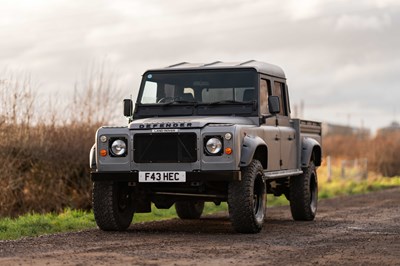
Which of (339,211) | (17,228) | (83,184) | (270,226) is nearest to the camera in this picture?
(17,228)

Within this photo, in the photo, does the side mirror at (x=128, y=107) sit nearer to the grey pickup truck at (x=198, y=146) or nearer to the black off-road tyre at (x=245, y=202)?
the grey pickup truck at (x=198, y=146)

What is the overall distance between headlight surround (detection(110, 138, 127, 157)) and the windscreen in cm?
142

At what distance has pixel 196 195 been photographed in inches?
506

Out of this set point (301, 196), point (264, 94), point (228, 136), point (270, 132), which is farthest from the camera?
point (301, 196)

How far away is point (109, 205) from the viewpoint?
1280cm

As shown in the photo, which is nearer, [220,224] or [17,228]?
[17,228]

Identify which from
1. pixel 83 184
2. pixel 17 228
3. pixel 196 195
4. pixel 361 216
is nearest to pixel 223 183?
pixel 196 195

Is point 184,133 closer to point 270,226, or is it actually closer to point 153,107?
point 153,107

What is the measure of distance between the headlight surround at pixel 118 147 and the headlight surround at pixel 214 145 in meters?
1.20

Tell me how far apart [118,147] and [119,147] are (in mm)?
17

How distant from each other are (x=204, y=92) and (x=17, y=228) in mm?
A: 3499

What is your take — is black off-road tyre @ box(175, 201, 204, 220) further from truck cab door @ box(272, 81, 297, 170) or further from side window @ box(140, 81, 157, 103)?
side window @ box(140, 81, 157, 103)

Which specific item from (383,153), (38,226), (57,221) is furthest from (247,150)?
(383,153)

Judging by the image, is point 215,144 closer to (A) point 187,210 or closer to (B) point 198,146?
(B) point 198,146
